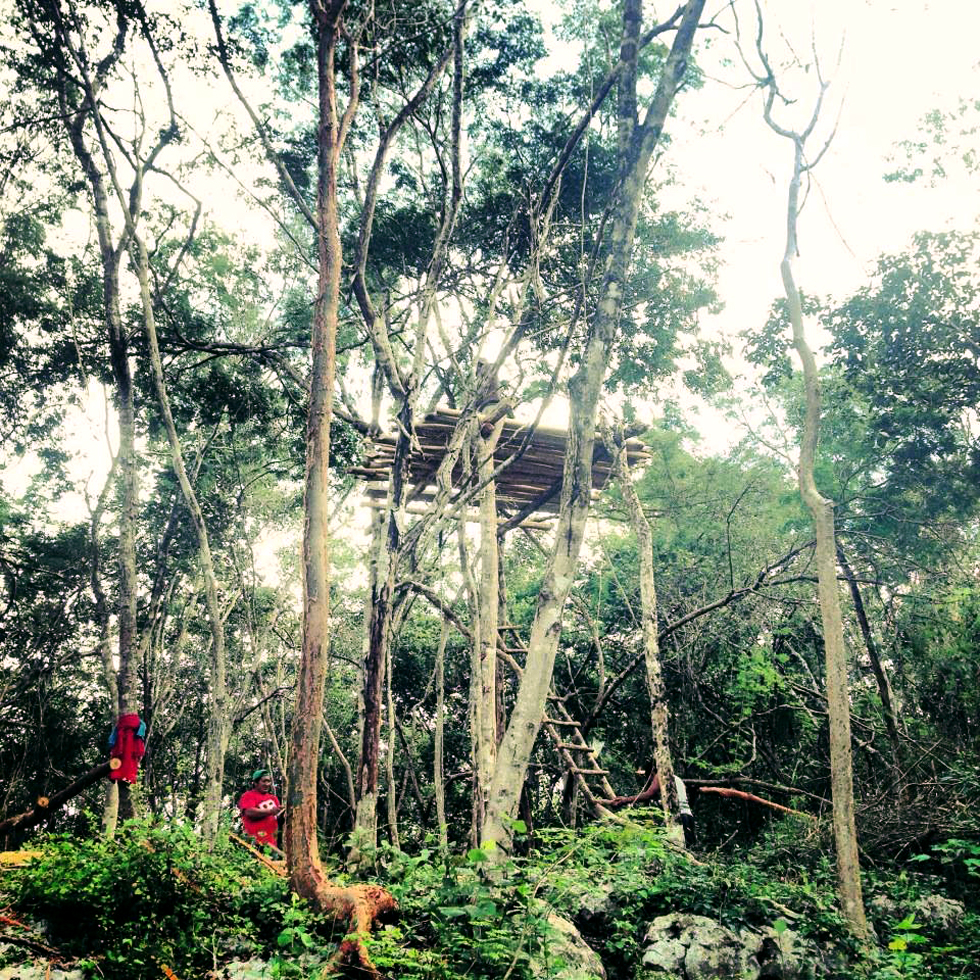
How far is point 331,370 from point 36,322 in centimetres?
972

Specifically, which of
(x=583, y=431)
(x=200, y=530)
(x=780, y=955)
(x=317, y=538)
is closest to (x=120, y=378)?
(x=200, y=530)

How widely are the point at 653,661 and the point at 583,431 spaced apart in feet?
13.7

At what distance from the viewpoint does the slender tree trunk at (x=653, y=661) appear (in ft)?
27.1

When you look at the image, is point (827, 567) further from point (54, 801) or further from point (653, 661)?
point (54, 801)

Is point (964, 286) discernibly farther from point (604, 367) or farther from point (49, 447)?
point (49, 447)

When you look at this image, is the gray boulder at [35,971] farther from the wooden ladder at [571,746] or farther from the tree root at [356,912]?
the wooden ladder at [571,746]

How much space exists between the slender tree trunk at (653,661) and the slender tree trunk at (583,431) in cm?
309

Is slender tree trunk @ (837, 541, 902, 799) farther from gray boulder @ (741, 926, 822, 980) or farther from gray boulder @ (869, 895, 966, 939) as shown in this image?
gray boulder @ (741, 926, 822, 980)

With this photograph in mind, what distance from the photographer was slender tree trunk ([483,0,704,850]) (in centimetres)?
503

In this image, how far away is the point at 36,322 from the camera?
12609mm

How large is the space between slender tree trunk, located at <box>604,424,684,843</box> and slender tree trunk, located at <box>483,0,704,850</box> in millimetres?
3088

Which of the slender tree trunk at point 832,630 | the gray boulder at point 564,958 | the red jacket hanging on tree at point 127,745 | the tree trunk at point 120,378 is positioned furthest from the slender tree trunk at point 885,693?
the tree trunk at point 120,378

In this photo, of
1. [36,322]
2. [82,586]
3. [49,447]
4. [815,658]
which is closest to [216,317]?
[36,322]

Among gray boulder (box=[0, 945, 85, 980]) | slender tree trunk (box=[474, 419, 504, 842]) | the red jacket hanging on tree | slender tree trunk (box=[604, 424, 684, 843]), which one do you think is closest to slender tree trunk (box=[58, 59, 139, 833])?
the red jacket hanging on tree
